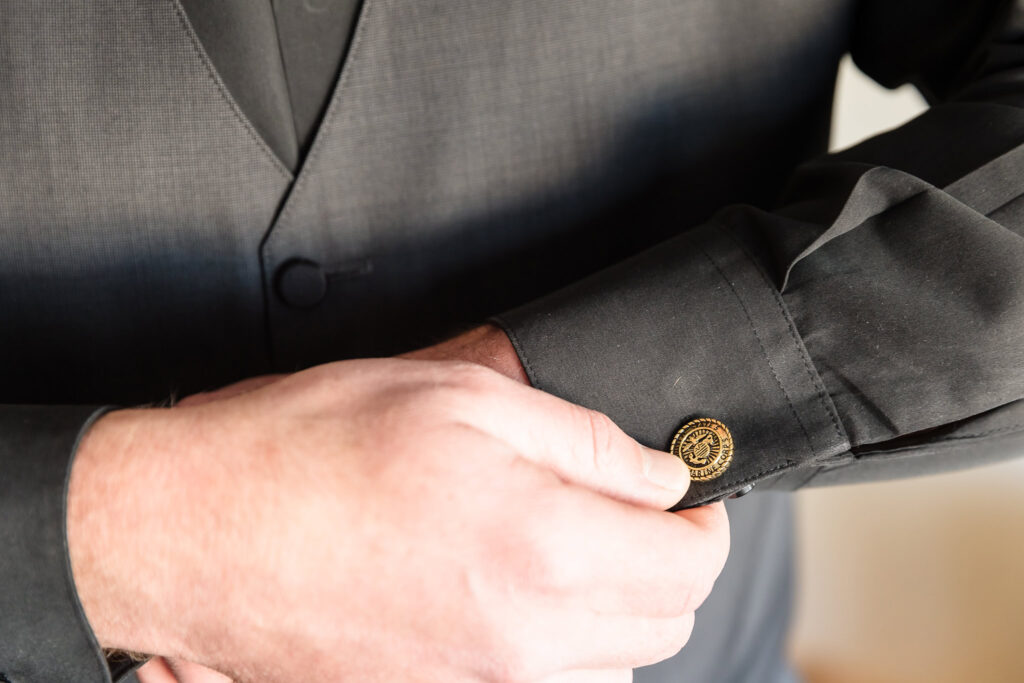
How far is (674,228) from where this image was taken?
29.6 inches

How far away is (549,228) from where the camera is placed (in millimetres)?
700

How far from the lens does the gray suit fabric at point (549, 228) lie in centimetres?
50

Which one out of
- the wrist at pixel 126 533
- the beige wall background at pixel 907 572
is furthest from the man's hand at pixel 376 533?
the beige wall background at pixel 907 572

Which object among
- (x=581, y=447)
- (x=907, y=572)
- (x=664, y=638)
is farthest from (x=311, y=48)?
(x=907, y=572)

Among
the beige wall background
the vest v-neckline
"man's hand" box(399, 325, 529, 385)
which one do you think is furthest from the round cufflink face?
the beige wall background

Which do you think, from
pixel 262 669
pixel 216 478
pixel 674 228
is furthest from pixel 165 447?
pixel 674 228

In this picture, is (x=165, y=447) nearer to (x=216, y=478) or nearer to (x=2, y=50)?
(x=216, y=478)

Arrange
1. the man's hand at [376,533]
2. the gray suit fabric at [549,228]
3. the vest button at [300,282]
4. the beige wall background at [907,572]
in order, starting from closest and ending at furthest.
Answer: the man's hand at [376,533] → the gray suit fabric at [549,228] → the vest button at [300,282] → the beige wall background at [907,572]

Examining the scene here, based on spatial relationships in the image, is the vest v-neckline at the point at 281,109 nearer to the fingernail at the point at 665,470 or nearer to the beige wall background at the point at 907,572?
the fingernail at the point at 665,470

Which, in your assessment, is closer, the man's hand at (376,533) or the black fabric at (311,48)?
the man's hand at (376,533)

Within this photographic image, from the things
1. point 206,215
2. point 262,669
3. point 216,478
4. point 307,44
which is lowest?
point 262,669

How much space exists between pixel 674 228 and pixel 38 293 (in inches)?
22.7

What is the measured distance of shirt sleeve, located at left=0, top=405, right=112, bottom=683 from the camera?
0.43 m

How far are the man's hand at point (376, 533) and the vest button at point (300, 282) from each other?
197 mm
